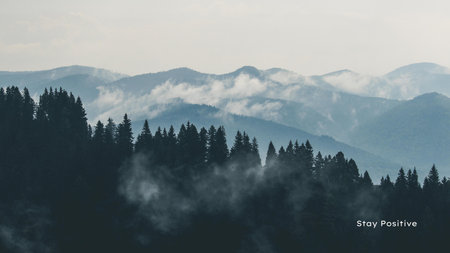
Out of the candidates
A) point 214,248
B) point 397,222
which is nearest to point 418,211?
point 397,222

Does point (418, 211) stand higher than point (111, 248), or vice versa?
point (418, 211)

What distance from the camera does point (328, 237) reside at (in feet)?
641

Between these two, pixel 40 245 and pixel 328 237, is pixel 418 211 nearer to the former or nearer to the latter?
pixel 328 237

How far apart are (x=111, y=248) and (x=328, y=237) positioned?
56.2 m

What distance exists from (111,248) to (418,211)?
265ft

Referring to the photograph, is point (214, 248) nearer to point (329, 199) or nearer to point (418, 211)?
point (329, 199)

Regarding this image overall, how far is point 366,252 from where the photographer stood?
190m

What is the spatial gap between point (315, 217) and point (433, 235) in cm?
3022

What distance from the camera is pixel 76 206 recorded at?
19825cm

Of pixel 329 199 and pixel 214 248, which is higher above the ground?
pixel 329 199

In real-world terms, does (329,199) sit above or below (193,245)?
above

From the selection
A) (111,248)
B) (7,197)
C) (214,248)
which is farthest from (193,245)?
(7,197)

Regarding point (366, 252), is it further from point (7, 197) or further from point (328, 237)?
Result: point (7, 197)

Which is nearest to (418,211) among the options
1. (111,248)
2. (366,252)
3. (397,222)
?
(397,222)
